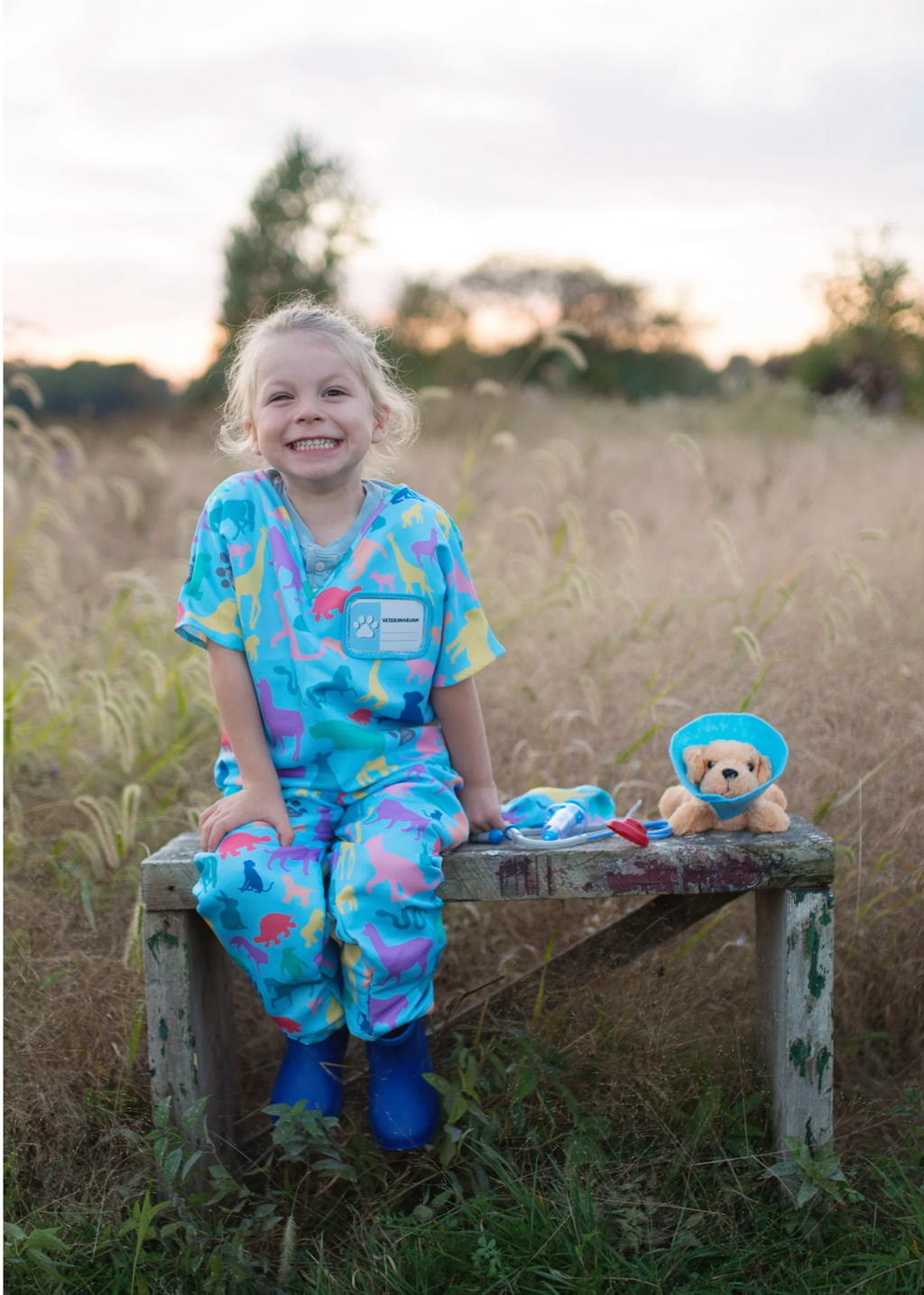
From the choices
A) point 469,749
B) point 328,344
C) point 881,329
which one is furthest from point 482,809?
point 881,329

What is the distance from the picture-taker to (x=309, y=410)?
1900mm

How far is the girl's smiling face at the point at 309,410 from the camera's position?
191cm

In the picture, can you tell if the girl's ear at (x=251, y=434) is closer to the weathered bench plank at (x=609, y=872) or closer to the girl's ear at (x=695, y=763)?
the weathered bench plank at (x=609, y=872)

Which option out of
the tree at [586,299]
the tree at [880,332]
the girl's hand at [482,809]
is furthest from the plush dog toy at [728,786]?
the tree at [586,299]

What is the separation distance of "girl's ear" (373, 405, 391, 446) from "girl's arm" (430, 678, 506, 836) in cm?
51

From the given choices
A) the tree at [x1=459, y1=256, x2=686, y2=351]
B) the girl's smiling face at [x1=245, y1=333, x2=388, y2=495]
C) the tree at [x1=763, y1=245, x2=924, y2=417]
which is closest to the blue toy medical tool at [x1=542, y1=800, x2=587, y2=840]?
the girl's smiling face at [x1=245, y1=333, x2=388, y2=495]

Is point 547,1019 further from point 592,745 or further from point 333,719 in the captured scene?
point 592,745

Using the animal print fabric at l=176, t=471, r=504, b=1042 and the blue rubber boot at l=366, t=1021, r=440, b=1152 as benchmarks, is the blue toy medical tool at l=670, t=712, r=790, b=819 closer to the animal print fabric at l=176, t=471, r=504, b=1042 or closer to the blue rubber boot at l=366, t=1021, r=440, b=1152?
the animal print fabric at l=176, t=471, r=504, b=1042

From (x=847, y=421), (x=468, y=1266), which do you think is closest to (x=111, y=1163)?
(x=468, y=1266)

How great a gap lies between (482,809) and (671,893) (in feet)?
1.28

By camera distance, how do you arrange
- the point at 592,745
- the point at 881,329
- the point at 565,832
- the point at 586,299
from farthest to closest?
the point at 586,299, the point at 881,329, the point at 592,745, the point at 565,832

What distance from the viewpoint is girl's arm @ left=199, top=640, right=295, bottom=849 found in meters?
1.83

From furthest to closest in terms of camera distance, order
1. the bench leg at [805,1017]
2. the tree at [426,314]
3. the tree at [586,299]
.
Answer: the tree at [586,299] → the tree at [426,314] → the bench leg at [805,1017]

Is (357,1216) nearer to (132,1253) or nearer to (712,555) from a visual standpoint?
(132,1253)
